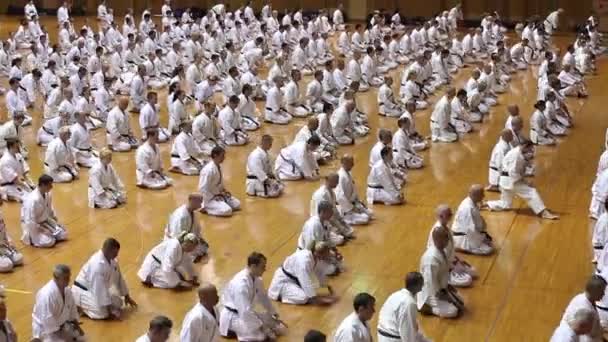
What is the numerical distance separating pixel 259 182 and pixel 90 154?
13.2ft

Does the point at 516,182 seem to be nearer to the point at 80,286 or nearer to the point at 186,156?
the point at 186,156

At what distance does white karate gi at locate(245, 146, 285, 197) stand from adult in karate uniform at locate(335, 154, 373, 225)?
1.96m

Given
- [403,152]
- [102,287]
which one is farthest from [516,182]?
[102,287]

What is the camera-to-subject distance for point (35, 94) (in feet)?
81.7

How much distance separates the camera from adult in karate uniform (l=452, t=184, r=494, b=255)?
14.6 metres

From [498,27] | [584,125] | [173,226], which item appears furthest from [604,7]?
[173,226]

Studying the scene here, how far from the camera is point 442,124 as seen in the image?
71.5 feet

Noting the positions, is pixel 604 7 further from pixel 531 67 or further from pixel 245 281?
pixel 245 281

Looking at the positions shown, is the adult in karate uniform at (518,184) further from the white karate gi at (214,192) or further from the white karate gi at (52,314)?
the white karate gi at (52,314)

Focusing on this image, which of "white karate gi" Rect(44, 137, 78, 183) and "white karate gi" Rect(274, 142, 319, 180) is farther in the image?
"white karate gi" Rect(274, 142, 319, 180)

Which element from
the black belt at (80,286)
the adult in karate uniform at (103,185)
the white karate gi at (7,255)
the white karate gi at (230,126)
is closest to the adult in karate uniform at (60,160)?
the adult in karate uniform at (103,185)

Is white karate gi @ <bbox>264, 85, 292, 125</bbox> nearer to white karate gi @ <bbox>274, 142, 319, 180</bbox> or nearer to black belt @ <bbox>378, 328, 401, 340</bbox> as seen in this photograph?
white karate gi @ <bbox>274, 142, 319, 180</bbox>

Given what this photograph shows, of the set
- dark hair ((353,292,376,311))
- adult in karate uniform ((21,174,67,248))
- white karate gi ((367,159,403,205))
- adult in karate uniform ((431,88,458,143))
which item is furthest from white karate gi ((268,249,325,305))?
adult in karate uniform ((431,88,458,143))

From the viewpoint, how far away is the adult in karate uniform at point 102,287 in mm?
12188
